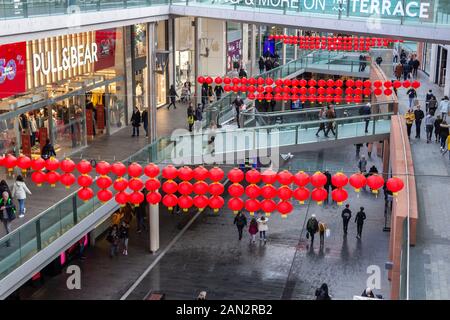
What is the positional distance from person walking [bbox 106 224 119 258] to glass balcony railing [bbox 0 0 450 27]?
756cm

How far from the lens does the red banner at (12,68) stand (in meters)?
22.2

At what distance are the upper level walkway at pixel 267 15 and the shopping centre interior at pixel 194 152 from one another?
0.15 ft

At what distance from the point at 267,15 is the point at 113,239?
977 cm

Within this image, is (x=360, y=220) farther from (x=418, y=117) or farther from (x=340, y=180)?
(x=340, y=180)

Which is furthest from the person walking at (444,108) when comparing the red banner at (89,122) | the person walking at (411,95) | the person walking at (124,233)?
the red banner at (89,122)

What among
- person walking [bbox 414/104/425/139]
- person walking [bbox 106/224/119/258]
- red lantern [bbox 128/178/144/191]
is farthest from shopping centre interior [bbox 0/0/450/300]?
red lantern [bbox 128/178/144/191]

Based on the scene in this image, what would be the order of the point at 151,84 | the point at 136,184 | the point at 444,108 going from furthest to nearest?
1. the point at 444,108
2. the point at 151,84
3. the point at 136,184

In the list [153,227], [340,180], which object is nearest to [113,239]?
[153,227]

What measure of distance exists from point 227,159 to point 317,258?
5000 mm

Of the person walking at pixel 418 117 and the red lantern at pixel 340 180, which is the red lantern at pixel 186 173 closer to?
the red lantern at pixel 340 180

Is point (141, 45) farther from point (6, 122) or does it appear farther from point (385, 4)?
point (385, 4)

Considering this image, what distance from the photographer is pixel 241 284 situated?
23.2 meters

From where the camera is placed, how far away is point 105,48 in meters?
29.4

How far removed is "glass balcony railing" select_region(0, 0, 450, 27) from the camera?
65.9 feet
